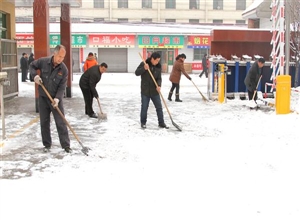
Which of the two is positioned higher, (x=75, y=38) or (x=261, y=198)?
(x=75, y=38)

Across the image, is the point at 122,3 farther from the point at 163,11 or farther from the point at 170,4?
the point at 170,4

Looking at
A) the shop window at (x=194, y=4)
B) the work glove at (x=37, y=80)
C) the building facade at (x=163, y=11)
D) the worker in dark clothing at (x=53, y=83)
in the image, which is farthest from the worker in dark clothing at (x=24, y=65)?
the shop window at (x=194, y=4)

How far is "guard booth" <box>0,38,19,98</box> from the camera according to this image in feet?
40.4

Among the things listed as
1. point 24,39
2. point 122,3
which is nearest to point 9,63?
point 24,39

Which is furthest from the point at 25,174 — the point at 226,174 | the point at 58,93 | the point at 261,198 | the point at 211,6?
the point at 211,6

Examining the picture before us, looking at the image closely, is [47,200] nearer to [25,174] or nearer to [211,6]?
[25,174]

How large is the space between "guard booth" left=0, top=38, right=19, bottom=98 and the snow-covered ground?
4.02m

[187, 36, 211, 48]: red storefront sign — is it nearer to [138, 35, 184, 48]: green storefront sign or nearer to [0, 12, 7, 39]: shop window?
[138, 35, 184, 48]: green storefront sign

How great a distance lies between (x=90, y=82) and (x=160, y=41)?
23544mm

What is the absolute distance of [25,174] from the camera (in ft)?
16.5

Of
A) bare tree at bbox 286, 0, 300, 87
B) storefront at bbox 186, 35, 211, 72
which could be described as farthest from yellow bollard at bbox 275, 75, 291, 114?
storefront at bbox 186, 35, 211, 72

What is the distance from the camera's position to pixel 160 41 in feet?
106

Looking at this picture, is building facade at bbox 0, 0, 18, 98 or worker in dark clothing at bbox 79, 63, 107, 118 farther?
building facade at bbox 0, 0, 18, 98

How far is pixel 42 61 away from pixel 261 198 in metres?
3.70
